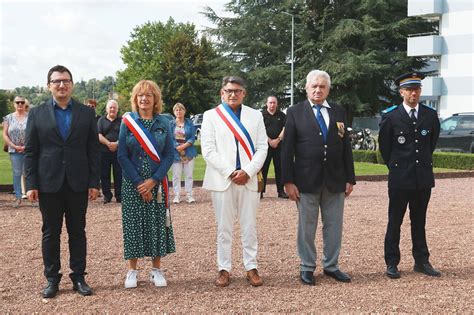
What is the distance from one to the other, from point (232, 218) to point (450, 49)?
3421cm

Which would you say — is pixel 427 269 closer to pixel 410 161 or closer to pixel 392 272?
pixel 392 272

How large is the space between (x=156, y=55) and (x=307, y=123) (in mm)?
55195

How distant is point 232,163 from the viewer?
5316 mm

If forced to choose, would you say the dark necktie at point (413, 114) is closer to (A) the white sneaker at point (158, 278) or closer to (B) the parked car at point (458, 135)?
(A) the white sneaker at point (158, 278)

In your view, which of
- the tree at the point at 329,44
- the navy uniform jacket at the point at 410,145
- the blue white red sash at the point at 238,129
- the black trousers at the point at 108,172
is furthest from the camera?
the tree at the point at 329,44

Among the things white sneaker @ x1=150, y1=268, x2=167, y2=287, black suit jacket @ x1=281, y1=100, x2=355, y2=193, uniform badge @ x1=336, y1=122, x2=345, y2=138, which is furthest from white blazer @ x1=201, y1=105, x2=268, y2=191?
white sneaker @ x1=150, y1=268, x2=167, y2=287

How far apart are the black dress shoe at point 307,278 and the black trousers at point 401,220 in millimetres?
840

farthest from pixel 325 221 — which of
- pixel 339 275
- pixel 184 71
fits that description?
pixel 184 71

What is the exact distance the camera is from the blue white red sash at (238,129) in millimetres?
5324

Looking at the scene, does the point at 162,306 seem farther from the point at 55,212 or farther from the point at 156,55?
the point at 156,55

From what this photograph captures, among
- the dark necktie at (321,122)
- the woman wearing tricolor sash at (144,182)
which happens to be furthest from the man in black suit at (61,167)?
the dark necktie at (321,122)

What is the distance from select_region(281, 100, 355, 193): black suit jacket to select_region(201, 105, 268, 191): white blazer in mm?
289

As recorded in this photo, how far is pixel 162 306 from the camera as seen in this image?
4.69 meters

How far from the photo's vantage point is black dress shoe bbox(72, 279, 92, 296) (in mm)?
5021
